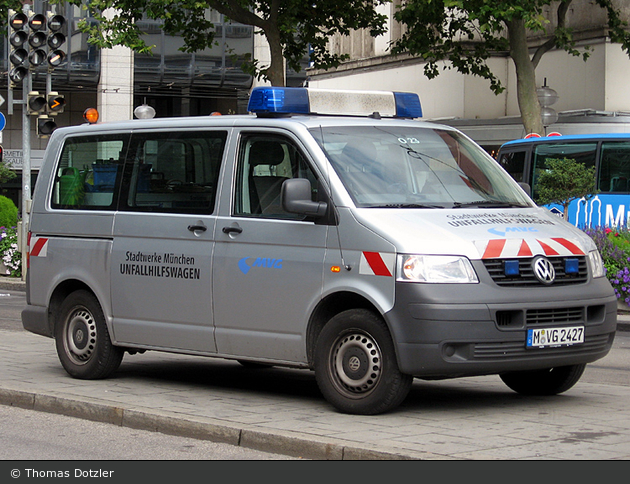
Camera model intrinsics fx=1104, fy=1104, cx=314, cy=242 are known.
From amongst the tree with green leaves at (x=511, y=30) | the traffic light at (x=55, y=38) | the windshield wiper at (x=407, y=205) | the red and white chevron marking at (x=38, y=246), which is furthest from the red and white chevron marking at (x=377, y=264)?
the tree with green leaves at (x=511, y=30)

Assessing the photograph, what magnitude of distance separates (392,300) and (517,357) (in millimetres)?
849

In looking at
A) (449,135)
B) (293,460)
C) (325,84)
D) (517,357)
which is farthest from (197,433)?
(325,84)

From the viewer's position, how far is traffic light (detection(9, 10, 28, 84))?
21.2 m

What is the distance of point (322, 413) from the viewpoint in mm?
7086

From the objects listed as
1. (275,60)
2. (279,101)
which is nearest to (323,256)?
(279,101)

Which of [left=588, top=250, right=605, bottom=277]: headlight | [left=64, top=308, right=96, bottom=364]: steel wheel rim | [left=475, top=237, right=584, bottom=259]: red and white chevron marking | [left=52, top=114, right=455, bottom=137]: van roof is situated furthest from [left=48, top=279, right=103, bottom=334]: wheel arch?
[left=588, top=250, right=605, bottom=277]: headlight

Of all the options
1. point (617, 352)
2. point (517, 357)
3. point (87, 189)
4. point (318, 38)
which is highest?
point (318, 38)

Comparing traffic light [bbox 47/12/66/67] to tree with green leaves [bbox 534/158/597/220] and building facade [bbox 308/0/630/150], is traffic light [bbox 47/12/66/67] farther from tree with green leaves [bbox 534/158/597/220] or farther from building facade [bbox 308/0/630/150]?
building facade [bbox 308/0/630/150]

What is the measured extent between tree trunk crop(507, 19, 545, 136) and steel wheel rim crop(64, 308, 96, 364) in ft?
60.5

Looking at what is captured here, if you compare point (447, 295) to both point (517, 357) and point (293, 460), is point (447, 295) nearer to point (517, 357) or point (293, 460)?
point (517, 357)

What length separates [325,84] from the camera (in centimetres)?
4334

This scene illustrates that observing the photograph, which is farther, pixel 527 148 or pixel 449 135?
pixel 527 148

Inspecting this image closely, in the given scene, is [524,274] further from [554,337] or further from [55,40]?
[55,40]

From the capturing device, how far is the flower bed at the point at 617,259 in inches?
615
